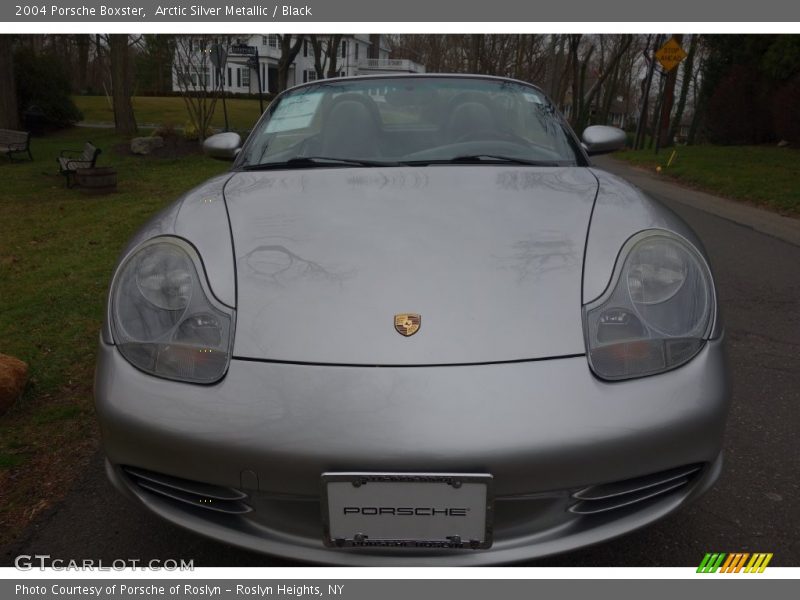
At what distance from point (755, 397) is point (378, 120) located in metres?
2.06

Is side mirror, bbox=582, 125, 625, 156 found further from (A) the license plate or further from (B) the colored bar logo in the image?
(A) the license plate

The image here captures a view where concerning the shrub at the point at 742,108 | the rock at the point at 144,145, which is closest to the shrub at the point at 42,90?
the rock at the point at 144,145

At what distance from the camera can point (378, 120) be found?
2820 mm

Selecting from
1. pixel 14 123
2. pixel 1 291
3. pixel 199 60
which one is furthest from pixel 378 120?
pixel 14 123

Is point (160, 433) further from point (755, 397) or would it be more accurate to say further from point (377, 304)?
point (755, 397)

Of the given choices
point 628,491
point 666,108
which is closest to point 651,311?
point 628,491

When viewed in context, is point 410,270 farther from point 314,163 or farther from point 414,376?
point 314,163

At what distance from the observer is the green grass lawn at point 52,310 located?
243 cm

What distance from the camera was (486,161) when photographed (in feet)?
8.30

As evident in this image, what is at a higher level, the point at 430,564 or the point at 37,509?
the point at 430,564

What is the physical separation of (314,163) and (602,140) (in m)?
1.57

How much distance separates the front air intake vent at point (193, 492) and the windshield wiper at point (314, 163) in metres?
1.31

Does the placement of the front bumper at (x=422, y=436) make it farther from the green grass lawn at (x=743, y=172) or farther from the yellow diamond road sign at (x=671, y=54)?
the yellow diamond road sign at (x=671, y=54)

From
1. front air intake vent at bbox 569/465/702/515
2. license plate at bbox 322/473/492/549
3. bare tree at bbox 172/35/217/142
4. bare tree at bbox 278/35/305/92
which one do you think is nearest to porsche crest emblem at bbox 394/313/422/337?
license plate at bbox 322/473/492/549
